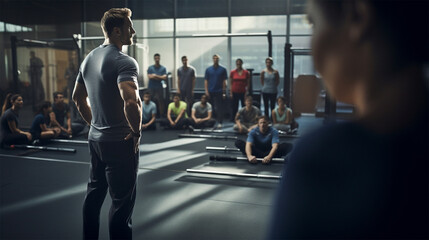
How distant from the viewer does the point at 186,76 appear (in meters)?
9.34

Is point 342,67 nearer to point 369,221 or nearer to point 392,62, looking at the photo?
point 392,62

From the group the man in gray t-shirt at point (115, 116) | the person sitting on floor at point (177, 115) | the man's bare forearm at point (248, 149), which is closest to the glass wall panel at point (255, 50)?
the person sitting on floor at point (177, 115)

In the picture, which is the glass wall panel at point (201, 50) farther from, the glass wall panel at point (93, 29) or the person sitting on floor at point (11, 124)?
the person sitting on floor at point (11, 124)

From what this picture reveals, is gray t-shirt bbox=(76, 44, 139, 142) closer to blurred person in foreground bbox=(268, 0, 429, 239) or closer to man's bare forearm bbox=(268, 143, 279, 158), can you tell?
blurred person in foreground bbox=(268, 0, 429, 239)

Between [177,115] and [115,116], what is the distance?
21.3 feet

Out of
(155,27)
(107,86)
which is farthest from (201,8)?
(107,86)

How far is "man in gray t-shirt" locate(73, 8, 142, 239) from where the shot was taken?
6.90ft

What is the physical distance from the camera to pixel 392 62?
1.43 ft

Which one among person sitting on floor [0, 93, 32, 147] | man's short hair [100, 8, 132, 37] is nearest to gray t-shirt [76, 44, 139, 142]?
man's short hair [100, 8, 132, 37]

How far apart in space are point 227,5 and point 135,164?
35.3ft

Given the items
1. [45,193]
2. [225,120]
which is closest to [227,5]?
[225,120]

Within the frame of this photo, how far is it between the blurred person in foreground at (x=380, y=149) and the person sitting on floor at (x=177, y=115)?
Result: 8083 millimetres

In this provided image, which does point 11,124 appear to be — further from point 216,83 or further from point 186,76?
point 216,83

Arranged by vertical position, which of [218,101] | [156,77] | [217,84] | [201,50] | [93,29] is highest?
[93,29]
